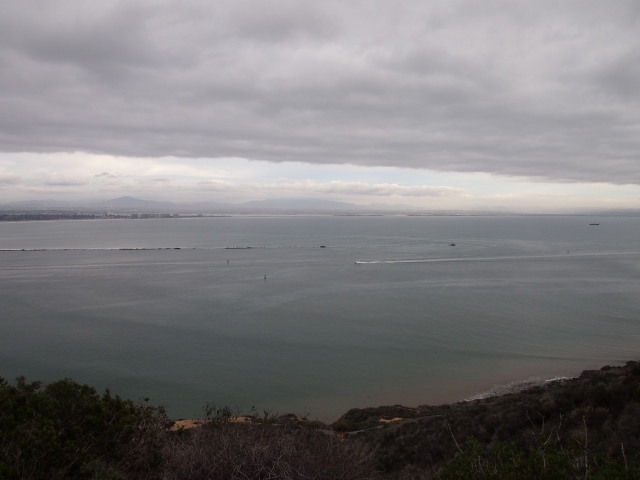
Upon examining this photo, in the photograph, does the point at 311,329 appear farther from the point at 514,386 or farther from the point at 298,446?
the point at 298,446

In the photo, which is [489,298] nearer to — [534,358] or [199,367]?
[534,358]

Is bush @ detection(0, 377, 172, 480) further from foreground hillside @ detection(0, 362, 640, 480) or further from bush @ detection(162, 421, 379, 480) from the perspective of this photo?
bush @ detection(162, 421, 379, 480)

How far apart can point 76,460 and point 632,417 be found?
1021 cm

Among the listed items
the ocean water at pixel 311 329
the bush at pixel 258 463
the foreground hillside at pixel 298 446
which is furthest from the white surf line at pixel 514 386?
the bush at pixel 258 463

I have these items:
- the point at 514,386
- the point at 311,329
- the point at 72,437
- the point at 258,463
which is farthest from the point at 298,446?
the point at 311,329

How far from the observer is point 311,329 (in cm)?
2412

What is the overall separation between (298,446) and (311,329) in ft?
54.3

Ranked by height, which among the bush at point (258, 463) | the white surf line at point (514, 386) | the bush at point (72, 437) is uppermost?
the bush at point (72, 437)

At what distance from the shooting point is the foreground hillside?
5.21m

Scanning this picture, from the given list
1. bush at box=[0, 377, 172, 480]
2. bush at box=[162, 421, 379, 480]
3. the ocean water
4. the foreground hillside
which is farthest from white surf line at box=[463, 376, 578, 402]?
bush at box=[0, 377, 172, 480]

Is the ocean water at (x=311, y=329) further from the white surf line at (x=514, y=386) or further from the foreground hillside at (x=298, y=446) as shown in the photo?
the foreground hillside at (x=298, y=446)

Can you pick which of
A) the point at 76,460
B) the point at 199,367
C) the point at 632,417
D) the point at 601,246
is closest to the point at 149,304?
the point at 199,367

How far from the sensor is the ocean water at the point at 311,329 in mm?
17188

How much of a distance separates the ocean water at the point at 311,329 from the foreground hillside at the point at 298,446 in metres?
5.56
